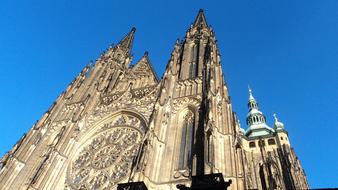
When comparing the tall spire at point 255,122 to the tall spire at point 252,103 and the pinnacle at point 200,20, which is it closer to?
the tall spire at point 252,103

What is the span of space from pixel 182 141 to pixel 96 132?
→ 6526 millimetres

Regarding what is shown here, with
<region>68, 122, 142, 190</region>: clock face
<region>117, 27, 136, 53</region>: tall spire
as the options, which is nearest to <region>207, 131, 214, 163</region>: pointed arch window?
<region>68, 122, 142, 190</region>: clock face

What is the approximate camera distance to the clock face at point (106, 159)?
15.6 metres

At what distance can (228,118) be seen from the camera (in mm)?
→ 16062

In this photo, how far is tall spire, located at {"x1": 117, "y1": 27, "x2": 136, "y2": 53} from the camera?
3381 cm

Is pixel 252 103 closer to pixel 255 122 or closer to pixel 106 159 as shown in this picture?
pixel 255 122

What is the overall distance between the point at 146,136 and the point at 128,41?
2259 centimetres

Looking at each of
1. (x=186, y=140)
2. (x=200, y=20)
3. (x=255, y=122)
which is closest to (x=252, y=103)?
(x=255, y=122)

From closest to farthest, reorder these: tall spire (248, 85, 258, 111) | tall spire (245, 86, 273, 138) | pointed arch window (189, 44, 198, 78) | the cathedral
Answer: the cathedral < pointed arch window (189, 44, 198, 78) < tall spire (245, 86, 273, 138) < tall spire (248, 85, 258, 111)

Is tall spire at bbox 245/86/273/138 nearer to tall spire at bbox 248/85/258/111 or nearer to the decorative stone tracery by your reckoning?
tall spire at bbox 248/85/258/111

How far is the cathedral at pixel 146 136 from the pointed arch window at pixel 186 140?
5 centimetres

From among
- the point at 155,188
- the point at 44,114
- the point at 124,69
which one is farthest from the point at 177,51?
the point at 155,188

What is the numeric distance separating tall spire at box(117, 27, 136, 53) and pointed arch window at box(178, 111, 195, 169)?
1817 cm

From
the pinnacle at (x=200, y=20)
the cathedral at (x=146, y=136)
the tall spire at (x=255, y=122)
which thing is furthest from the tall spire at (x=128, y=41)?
the tall spire at (x=255, y=122)
